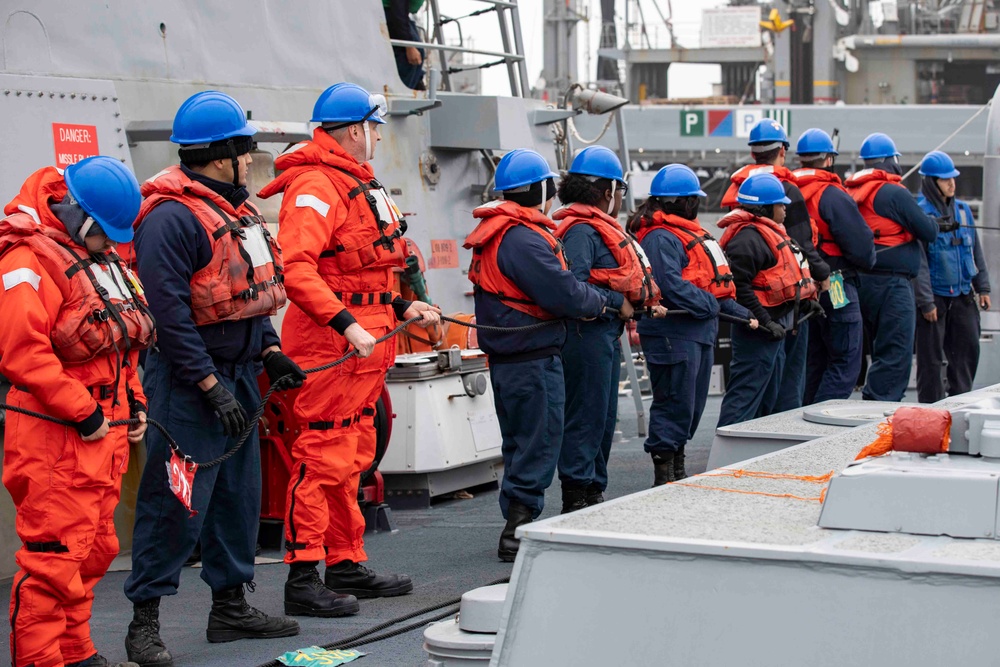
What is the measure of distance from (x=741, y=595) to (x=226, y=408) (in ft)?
7.68

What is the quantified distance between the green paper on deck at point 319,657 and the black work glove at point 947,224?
21.1 ft

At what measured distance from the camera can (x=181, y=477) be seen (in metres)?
3.98

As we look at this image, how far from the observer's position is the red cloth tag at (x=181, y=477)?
394 cm

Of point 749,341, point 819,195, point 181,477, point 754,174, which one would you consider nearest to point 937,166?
point 819,195

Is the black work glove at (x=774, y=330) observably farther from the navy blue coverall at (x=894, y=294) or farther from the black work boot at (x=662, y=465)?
the navy blue coverall at (x=894, y=294)

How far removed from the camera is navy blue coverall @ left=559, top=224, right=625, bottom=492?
6074 mm

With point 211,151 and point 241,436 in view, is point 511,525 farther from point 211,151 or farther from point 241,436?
point 211,151

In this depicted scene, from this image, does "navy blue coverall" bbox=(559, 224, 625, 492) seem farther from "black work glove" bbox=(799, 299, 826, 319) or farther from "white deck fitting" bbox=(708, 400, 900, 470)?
"black work glove" bbox=(799, 299, 826, 319)

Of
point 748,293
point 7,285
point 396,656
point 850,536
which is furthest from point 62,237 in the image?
point 748,293

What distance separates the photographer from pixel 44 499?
3.64m

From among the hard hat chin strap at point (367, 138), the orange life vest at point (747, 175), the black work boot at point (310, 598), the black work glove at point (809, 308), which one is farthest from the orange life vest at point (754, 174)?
the black work boot at point (310, 598)

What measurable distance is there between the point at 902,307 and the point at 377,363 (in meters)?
4.73

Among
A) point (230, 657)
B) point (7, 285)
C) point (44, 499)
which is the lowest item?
point (230, 657)

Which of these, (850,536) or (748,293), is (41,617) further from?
(748,293)
